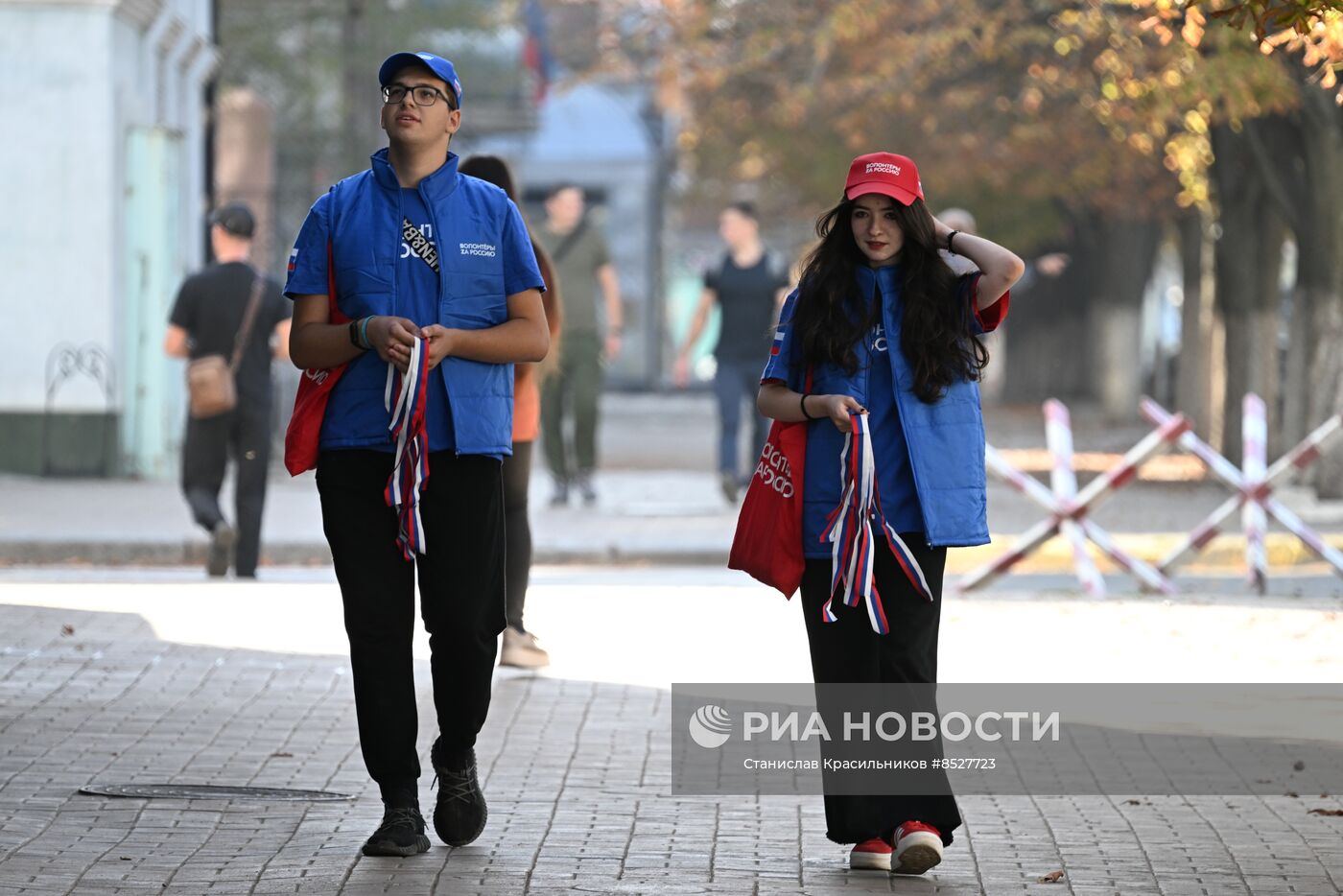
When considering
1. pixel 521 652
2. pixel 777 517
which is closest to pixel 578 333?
pixel 521 652

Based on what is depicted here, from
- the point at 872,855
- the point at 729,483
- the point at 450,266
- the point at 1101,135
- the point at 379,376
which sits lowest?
the point at 729,483

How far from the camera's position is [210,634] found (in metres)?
10.1

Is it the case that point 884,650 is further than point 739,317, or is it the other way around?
point 739,317

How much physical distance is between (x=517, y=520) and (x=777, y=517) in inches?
119

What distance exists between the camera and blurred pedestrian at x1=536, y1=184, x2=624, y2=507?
53.2 ft

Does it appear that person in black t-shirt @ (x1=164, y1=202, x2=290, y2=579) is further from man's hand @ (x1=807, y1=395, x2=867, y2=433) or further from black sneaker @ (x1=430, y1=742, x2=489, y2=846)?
man's hand @ (x1=807, y1=395, x2=867, y2=433)

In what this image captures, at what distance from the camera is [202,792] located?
6.74 meters

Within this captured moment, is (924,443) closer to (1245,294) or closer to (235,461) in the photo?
(235,461)

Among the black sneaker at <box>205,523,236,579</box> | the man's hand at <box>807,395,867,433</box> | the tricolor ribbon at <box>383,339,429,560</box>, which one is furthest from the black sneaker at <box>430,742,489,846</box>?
the black sneaker at <box>205,523,236,579</box>

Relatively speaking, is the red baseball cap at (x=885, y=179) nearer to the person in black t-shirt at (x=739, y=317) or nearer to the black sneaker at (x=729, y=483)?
the person in black t-shirt at (x=739, y=317)

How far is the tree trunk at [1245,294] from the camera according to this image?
21.8m

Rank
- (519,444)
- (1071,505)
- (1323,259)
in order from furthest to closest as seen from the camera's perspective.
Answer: (1323,259)
(1071,505)
(519,444)

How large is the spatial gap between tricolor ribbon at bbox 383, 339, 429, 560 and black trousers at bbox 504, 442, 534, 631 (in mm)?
2645

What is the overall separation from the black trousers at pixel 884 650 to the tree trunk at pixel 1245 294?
16.4 metres
